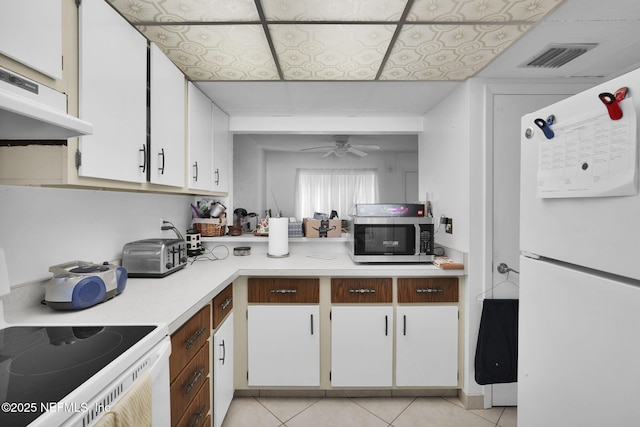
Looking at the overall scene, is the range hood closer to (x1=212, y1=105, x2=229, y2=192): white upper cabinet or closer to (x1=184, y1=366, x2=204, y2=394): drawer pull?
(x1=184, y1=366, x2=204, y2=394): drawer pull

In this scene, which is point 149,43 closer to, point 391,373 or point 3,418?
point 3,418

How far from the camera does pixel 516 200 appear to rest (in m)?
1.75

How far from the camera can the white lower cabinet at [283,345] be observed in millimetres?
1805

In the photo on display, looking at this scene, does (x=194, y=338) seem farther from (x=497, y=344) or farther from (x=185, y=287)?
(x=497, y=344)

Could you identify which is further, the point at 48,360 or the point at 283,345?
the point at 283,345

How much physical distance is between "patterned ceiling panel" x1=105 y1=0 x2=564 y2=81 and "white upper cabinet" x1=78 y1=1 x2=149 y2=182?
137 mm

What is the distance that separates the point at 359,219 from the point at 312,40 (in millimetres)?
1084

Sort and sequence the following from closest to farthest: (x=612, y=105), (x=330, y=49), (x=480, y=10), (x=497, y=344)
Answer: (x=612, y=105) < (x=480, y=10) < (x=330, y=49) < (x=497, y=344)

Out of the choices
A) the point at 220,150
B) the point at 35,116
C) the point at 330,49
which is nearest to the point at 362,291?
the point at 330,49

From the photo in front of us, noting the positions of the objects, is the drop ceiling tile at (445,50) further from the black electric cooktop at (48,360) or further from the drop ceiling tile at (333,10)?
the black electric cooktop at (48,360)

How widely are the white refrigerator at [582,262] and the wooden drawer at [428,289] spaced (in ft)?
2.87

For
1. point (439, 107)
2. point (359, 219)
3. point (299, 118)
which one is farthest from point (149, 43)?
point (439, 107)

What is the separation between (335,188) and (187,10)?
174 inches

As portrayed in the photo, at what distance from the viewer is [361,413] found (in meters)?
1.73
